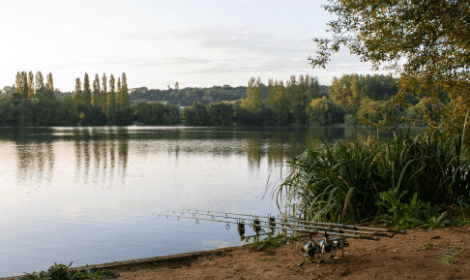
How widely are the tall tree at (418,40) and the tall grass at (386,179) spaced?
130cm

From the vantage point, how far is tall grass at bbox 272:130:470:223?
5.88 m

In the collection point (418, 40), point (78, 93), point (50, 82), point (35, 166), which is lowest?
point (35, 166)

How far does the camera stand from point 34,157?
76.3 feet

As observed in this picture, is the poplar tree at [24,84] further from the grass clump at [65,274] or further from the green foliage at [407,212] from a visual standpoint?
the green foliage at [407,212]

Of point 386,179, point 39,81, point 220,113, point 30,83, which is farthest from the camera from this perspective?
point 220,113

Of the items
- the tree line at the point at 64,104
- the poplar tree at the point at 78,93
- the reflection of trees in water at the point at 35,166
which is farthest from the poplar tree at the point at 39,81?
the reflection of trees in water at the point at 35,166

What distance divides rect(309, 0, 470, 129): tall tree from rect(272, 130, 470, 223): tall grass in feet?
4.27

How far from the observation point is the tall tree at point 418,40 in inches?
207

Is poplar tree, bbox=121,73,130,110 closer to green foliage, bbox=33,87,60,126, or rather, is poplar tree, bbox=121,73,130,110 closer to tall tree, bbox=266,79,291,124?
green foliage, bbox=33,87,60,126

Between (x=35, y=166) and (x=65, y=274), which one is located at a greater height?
(x=65, y=274)

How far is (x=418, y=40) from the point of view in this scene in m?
5.64

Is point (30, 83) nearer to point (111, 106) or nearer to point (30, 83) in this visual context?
point (30, 83)

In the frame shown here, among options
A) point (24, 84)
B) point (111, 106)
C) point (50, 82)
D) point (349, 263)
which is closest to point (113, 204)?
point (349, 263)

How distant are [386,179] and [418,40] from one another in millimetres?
2154
